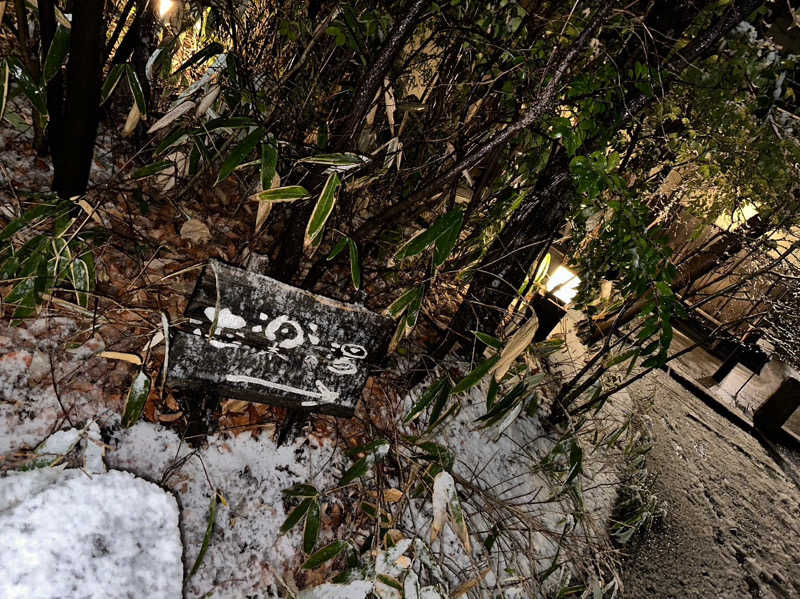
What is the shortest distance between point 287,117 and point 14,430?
A: 176 cm

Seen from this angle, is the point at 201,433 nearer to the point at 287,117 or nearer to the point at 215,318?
the point at 215,318

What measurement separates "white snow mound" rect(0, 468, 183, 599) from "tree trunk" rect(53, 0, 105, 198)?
142cm

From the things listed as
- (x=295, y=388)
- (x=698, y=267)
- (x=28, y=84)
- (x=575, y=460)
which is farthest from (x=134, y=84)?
(x=698, y=267)

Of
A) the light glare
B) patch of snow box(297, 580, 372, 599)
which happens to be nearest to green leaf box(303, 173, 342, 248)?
patch of snow box(297, 580, 372, 599)

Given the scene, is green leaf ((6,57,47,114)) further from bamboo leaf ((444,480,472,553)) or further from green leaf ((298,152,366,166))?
bamboo leaf ((444,480,472,553))

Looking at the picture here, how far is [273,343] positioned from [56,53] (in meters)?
1.28

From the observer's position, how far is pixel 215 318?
1.41 m

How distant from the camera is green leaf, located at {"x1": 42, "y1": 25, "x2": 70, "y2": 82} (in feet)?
4.98

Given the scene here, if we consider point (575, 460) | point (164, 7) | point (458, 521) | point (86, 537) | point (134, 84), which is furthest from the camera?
point (575, 460)

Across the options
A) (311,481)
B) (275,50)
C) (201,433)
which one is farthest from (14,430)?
(275,50)

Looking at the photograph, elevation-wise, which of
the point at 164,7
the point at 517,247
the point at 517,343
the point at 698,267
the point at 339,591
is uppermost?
the point at 698,267

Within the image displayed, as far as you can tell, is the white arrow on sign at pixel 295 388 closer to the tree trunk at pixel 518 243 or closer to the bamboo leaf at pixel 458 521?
the bamboo leaf at pixel 458 521

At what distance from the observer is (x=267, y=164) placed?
137 cm

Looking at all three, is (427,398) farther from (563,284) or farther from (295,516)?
(563,284)
